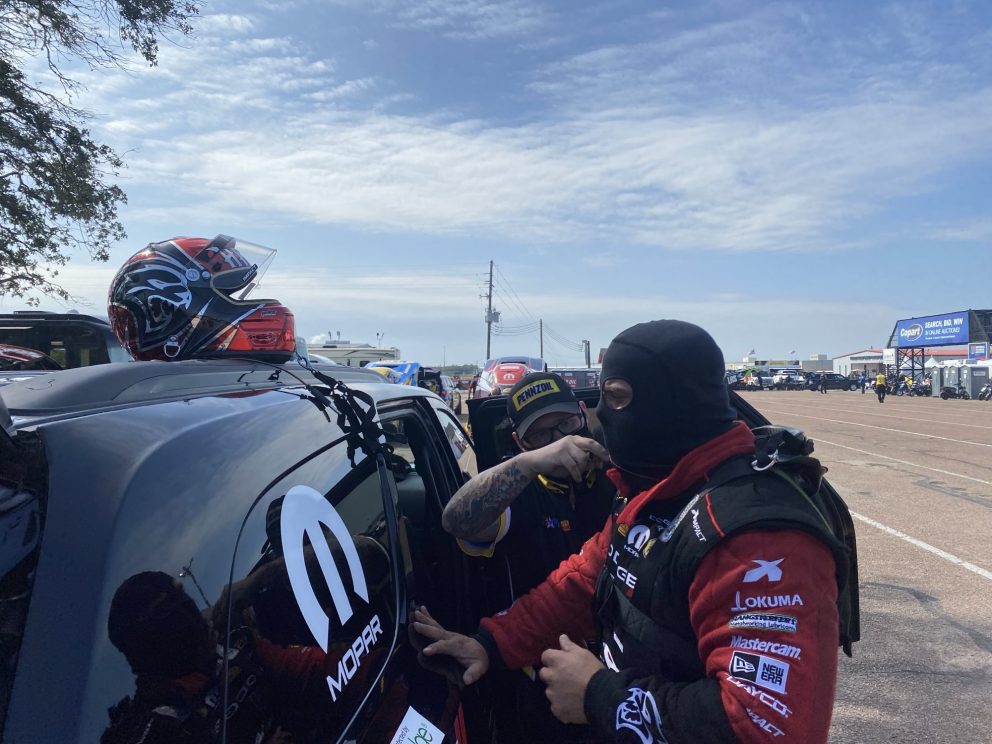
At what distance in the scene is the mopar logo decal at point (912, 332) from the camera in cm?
5738

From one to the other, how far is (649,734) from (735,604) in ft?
1.06

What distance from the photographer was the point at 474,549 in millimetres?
2473

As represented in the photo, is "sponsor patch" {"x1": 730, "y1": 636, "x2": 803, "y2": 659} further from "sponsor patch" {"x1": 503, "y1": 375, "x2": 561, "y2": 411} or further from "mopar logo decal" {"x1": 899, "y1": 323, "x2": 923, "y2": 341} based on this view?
"mopar logo decal" {"x1": 899, "y1": 323, "x2": 923, "y2": 341}

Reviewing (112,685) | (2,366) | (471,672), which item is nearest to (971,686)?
(471,672)

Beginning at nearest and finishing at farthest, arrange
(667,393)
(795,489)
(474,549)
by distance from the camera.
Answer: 1. (795,489)
2. (667,393)
3. (474,549)

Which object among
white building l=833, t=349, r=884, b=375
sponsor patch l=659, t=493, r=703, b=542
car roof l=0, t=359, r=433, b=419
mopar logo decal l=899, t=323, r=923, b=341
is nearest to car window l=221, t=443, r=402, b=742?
car roof l=0, t=359, r=433, b=419

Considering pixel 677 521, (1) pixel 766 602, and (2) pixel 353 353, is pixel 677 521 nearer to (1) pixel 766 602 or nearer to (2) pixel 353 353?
(1) pixel 766 602

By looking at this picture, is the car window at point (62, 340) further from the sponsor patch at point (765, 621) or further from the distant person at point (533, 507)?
the sponsor patch at point (765, 621)

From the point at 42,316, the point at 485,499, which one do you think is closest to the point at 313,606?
the point at 485,499

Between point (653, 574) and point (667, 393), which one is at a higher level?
point (667, 393)

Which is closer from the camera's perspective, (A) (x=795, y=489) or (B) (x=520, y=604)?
(A) (x=795, y=489)

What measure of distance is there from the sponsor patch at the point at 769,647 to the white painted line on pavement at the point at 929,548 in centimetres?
630

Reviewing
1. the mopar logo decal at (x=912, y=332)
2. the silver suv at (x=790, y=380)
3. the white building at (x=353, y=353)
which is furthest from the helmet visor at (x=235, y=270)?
the silver suv at (x=790, y=380)

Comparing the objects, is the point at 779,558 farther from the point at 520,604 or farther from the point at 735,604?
the point at 520,604
